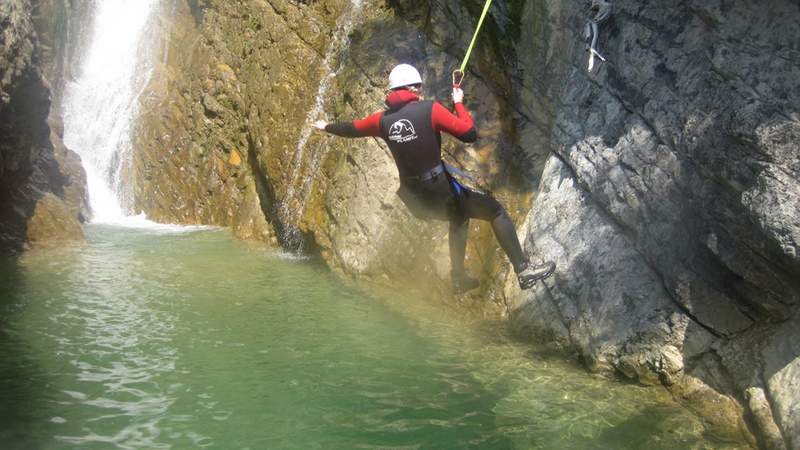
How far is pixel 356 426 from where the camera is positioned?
5.18m

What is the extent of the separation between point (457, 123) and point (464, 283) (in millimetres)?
2536

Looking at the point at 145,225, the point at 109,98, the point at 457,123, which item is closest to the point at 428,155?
the point at 457,123

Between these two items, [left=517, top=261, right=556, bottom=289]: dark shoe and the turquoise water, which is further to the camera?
[left=517, top=261, right=556, bottom=289]: dark shoe

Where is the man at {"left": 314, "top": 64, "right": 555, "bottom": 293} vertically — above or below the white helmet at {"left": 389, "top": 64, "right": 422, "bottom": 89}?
below

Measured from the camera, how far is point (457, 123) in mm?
6898

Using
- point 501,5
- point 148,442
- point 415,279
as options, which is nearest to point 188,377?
point 148,442

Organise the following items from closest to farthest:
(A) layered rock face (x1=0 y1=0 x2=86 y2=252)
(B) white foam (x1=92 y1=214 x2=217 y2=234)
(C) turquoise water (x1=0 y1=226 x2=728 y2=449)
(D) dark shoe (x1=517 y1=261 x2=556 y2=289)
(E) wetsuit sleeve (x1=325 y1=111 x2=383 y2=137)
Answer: (C) turquoise water (x1=0 y1=226 x2=728 y2=449) → (D) dark shoe (x1=517 y1=261 x2=556 y2=289) → (E) wetsuit sleeve (x1=325 y1=111 x2=383 y2=137) → (A) layered rock face (x1=0 y1=0 x2=86 y2=252) → (B) white foam (x1=92 y1=214 x2=217 y2=234)

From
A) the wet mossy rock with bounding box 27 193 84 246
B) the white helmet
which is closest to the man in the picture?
the white helmet

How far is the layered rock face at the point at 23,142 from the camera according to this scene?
1045cm

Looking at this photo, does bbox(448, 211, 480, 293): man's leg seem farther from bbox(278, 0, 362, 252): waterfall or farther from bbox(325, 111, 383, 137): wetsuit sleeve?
bbox(278, 0, 362, 252): waterfall

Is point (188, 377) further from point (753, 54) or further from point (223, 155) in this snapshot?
point (223, 155)

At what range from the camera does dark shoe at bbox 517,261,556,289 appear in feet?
23.2

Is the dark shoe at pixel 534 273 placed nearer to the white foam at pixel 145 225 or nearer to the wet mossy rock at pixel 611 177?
the wet mossy rock at pixel 611 177

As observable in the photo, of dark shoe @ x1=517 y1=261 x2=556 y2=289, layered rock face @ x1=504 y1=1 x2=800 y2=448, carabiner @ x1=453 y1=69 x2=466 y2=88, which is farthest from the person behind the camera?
dark shoe @ x1=517 y1=261 x2=556 y2=289
